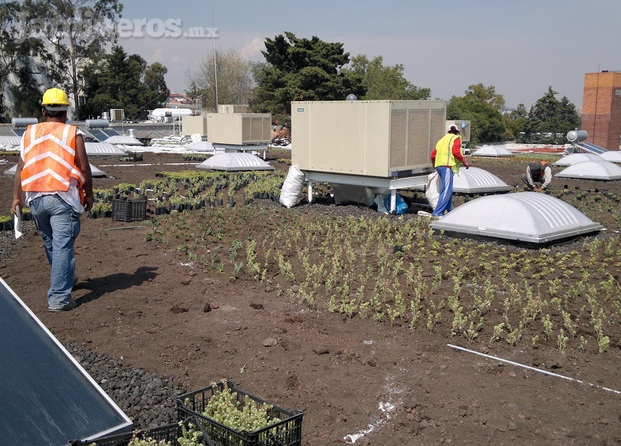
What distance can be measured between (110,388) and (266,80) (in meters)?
46.8

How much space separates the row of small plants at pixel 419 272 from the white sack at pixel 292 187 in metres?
1.57

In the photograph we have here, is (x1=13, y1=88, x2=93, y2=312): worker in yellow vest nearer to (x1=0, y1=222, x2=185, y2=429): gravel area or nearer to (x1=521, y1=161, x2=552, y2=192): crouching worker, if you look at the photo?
(x1=0, y1=222, x2=185, y2=429): gravel area

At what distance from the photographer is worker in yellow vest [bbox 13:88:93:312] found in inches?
253

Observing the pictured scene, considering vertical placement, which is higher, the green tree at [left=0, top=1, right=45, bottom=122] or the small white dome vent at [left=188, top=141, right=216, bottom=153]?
the green tree at [left=0, top=1, right=45, bottom=122]

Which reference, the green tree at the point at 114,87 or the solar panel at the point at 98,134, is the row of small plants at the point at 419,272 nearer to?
the solar panel at the point at 98,134

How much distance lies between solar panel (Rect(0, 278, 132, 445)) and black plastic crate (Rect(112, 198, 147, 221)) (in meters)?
7.68

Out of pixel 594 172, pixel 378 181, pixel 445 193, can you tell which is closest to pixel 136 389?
pixel 445 193

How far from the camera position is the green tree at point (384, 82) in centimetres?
5487

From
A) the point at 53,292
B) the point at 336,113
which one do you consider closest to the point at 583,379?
the point at 53,292

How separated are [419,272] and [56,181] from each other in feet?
13.6

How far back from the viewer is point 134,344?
5.73 meters

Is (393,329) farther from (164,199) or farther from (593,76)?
(593,76)

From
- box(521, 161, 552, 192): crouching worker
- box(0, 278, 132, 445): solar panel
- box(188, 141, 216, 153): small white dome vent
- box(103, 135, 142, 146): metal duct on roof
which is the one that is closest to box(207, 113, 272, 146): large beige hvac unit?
box(188, 141, 216, 153): small white dome vent

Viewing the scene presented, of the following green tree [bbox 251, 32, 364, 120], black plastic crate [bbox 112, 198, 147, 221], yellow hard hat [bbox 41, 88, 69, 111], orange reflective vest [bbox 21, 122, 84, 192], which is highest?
green tree [bbox 251, 32, 364, 120]
